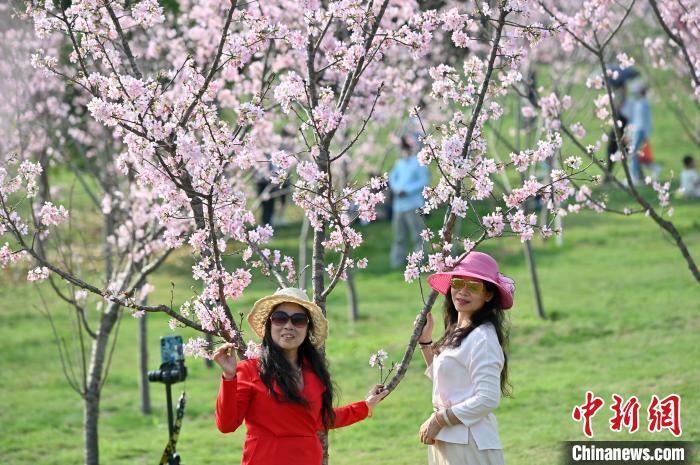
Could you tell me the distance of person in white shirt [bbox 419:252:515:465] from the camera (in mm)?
4613

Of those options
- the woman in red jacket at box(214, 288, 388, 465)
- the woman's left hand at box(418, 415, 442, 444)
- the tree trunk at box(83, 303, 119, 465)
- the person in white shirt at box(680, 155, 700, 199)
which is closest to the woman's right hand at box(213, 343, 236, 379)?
the woman in red jacket at box(214, 288, 388, 465)

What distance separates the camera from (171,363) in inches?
249

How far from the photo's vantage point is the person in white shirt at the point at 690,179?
17984 mm

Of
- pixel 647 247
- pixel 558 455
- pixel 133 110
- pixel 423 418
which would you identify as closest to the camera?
pixel 133 110

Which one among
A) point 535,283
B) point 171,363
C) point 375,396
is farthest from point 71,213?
point 375,396

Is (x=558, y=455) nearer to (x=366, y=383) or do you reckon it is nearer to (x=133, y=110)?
(x=366, y=383)

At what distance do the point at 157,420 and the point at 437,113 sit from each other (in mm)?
8288

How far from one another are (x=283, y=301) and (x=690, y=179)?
47.8 ft

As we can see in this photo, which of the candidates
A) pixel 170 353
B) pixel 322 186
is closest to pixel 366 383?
pixel 170 353

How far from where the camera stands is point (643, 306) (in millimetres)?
12359

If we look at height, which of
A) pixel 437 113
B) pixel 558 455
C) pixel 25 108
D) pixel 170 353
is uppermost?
pixel 437 113

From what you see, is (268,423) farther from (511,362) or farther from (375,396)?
(511,362)

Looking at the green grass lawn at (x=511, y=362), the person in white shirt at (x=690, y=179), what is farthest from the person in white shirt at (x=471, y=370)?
the person in white shirt at (x=690, y=179)

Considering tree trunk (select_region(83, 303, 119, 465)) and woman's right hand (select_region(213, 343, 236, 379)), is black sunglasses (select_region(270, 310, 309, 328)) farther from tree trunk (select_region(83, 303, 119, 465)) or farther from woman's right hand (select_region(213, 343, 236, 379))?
tree trunk (select_region(83, 303, 119, 465))
